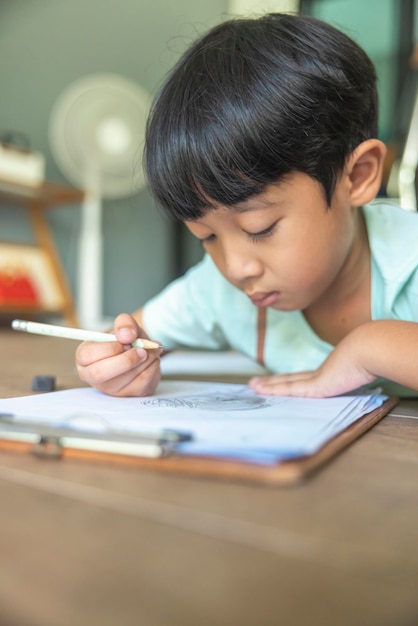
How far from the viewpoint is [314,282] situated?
77cm

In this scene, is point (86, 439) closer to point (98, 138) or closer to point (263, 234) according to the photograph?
point (263, 234)

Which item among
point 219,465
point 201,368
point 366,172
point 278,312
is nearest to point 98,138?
point 201,368

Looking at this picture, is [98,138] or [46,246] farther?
[46,246]

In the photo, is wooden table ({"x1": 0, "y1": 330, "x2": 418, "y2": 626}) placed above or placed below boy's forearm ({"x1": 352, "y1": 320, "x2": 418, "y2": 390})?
below

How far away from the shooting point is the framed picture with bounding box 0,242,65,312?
2682 mm

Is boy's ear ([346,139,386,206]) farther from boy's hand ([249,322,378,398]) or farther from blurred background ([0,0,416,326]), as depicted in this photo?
blurred background ([0,0,416,326])

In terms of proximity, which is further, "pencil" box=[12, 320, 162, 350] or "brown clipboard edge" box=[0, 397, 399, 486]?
"pencil" box=[12, 320, 162, 350]

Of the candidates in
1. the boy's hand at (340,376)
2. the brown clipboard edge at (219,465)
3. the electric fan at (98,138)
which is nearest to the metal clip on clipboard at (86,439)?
the brown clipboard edge at (219,465)

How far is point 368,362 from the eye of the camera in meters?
0.65

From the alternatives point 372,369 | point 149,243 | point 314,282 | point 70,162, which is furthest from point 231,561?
point 149,243

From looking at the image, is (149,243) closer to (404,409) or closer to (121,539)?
(404,409)

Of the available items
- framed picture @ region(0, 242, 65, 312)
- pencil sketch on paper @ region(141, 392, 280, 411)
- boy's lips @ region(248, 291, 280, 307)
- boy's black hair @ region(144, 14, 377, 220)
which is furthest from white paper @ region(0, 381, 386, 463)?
framed picture @ region(0, 242, 65, 312)

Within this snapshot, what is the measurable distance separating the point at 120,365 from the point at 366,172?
419 millimetres

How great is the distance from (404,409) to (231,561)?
0.50 metres
